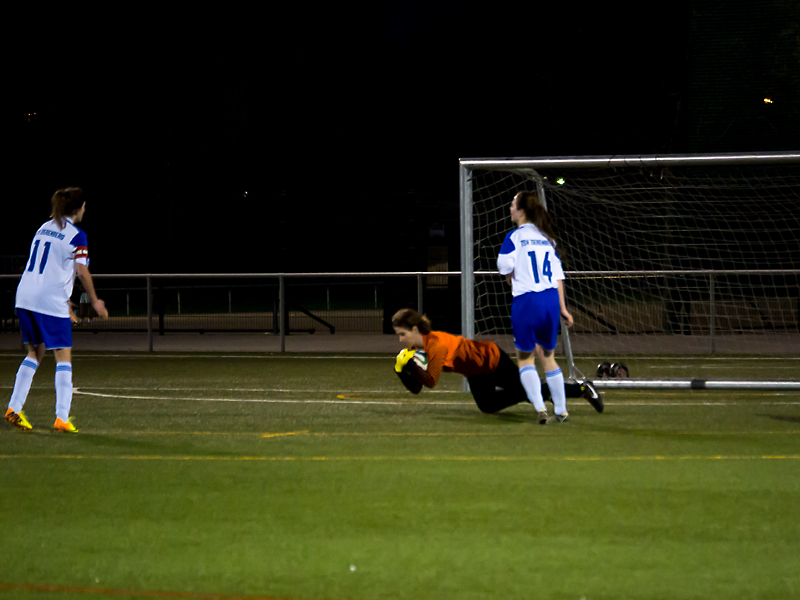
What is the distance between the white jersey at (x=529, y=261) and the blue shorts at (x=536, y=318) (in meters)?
0.07

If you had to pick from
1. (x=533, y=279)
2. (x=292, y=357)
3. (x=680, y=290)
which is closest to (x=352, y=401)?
(x=533, y=279)

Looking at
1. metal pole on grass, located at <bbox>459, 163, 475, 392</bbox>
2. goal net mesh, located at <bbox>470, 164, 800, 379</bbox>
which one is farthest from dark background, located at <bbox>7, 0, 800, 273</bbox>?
metal pole on grass, located at <bbox>459, 163, 475, 392</bbox>

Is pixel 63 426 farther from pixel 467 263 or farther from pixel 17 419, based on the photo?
pixel 467 263

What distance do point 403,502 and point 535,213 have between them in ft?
10.8

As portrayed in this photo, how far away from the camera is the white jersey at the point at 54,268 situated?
8.05 m

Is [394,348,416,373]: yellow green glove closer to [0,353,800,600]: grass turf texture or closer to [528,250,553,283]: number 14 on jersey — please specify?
[0,353,800,600]: grass turf texture

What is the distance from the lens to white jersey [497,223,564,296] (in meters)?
8.15

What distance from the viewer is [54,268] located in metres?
8.08

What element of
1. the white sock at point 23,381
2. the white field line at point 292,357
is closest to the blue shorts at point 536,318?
the white sock at point 23,381

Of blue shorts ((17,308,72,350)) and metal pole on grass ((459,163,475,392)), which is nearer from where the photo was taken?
blue shorts ((17,308,72,350))

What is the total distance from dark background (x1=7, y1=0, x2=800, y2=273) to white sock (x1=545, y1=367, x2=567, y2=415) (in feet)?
41.8

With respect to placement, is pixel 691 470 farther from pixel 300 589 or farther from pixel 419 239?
pixel 419 239

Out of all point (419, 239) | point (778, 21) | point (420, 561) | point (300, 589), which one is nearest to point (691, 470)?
point (420, 561)

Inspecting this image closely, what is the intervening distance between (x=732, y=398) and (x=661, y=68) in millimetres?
14820
